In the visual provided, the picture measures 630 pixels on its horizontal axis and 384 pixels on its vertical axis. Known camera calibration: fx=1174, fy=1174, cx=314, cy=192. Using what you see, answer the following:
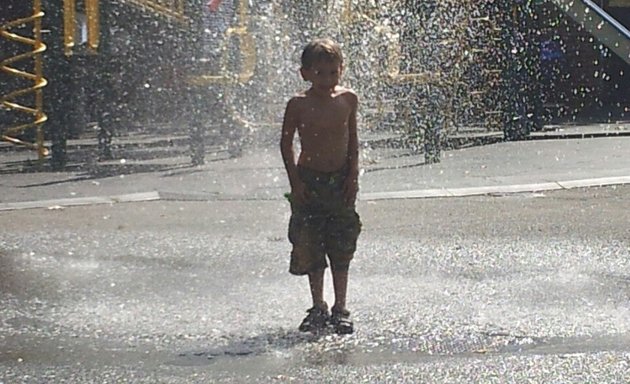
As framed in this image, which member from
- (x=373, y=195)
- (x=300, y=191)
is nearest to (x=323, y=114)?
(x=300, y=191)

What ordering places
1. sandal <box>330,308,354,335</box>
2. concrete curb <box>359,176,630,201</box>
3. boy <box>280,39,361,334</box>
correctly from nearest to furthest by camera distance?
sandal <box>330,308,354,335</box> → boy <box>280,39,361,334</box> → concrete curb <box>359,176,630,201</box>

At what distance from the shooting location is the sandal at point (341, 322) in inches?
205

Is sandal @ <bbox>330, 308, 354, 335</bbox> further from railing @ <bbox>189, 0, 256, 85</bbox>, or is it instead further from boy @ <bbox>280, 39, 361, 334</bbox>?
railing @ <bbox>189, 0, 256, 85</bbox>

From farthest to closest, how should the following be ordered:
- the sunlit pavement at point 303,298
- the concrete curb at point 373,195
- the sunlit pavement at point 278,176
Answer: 1. the sunlit pavement at point 278,176
2. the concrete curb at point 373,195
3. the sunlit pavement at point 303,298

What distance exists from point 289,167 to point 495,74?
11701 mm

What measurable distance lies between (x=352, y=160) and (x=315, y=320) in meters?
0.76

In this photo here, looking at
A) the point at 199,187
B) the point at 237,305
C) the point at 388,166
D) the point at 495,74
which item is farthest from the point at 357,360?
the point at 495,74

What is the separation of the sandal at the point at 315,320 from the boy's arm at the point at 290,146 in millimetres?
529

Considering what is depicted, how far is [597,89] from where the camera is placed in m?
23.8

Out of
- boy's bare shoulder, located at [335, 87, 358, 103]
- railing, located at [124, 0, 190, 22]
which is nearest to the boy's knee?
boy's bare shoulder, located at [335, 87, 358, 103]

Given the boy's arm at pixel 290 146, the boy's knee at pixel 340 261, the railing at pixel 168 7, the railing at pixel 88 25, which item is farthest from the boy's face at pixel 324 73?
the railing at pixel 168 7

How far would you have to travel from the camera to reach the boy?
5.32 m

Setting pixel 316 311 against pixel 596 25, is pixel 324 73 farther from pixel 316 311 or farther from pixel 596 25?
pixel 596 25

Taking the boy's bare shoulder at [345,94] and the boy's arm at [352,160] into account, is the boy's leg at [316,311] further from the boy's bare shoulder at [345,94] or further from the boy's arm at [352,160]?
the boy's bare shoulder at [345,94]
